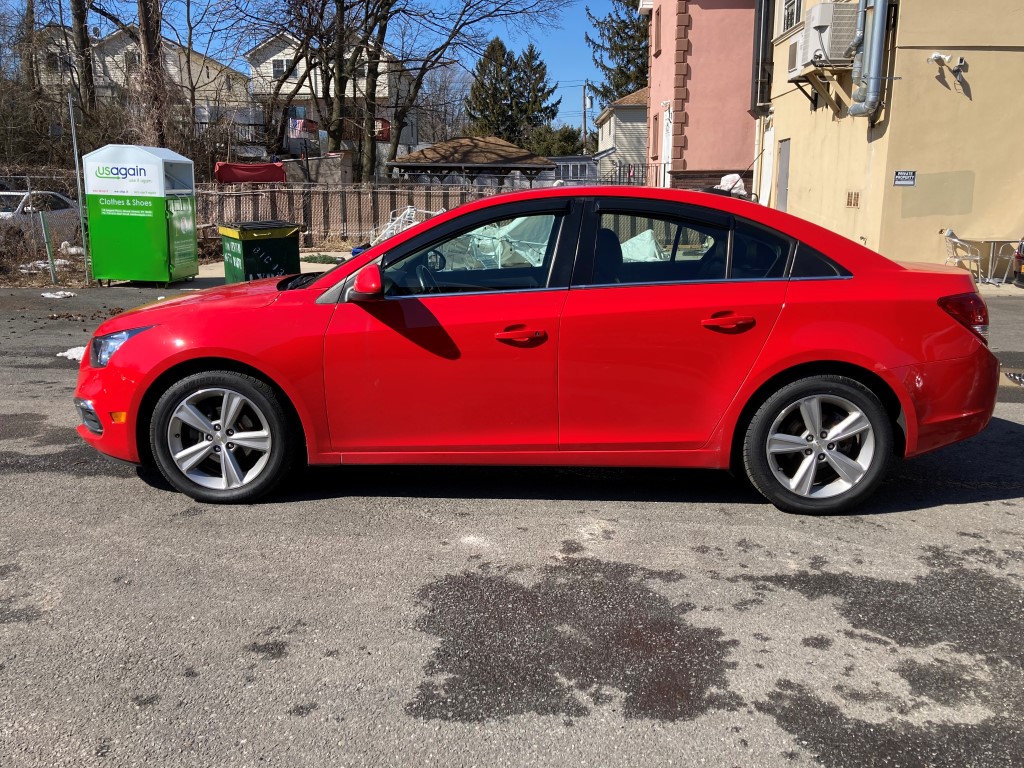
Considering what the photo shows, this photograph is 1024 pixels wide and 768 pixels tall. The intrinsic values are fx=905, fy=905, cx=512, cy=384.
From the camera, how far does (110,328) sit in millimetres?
4719

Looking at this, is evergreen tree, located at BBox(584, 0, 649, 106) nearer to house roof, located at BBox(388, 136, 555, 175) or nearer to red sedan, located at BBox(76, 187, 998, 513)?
house roof, located at BBox(388, 136, 555, 175)

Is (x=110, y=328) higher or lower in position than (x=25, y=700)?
higher

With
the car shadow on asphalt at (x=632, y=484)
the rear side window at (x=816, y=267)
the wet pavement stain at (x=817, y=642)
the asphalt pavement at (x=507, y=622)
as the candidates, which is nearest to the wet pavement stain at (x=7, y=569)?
the asphalt pavement at (x=507, y=622)

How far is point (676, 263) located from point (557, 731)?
2.47m

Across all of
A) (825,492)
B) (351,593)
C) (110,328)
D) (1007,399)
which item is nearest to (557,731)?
(351,593)

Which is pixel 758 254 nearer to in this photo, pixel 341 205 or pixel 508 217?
pixel 508 217

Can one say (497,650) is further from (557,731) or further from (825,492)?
(825,492)

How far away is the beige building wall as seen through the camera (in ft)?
44.2

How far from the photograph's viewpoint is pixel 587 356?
4.40 metres

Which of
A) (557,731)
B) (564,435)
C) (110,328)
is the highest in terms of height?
(110,328)

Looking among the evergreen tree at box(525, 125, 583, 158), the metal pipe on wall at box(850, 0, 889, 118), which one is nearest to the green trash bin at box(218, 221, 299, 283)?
the metal pipe on wall at box(850, 0, 889, 118)

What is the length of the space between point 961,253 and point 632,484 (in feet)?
37.5

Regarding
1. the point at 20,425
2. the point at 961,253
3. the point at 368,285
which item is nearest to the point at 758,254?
the point at 368,285

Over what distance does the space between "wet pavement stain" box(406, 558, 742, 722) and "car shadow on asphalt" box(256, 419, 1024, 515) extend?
1.04m
